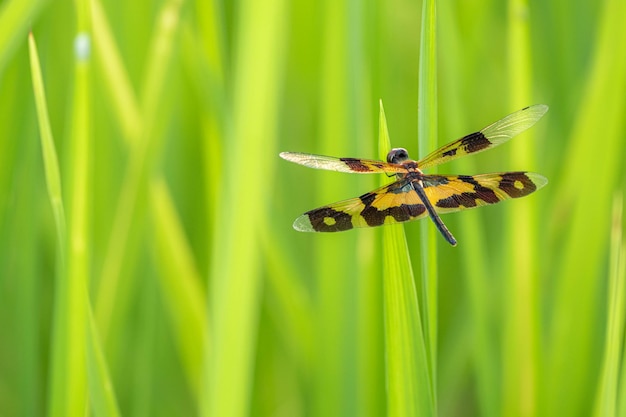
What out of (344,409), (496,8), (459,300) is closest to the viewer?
(344,409)

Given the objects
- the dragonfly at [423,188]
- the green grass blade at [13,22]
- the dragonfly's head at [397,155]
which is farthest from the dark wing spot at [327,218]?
the green grass blade at [13,22]

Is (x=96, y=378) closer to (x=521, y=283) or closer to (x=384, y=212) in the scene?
(x=384, y=212)

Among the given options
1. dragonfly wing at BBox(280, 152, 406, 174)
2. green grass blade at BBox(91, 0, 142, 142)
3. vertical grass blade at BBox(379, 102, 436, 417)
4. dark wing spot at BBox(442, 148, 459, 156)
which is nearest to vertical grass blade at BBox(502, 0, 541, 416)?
dark wing spot at BBox(442, 148, 459, 156)

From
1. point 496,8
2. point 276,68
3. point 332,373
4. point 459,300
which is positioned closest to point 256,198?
point 276,68

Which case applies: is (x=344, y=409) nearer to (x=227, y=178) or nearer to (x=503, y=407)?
(x=503, y=407)

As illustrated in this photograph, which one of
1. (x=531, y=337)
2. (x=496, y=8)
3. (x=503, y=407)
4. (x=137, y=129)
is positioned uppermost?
(x=496, y=8)

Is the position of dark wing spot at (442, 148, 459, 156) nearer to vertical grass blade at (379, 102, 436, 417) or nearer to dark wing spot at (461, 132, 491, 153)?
dark wing spot at (461, 132, 491, 153)
